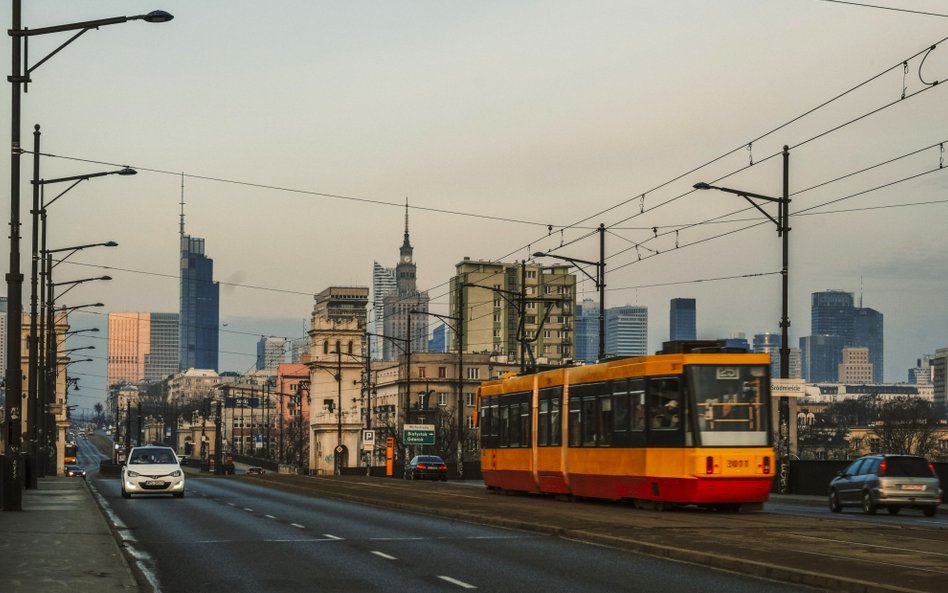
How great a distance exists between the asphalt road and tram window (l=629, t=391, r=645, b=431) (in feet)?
14.9

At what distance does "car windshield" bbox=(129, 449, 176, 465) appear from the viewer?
1608 inches

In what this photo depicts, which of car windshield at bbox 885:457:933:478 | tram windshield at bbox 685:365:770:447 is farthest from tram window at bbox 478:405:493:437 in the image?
tram windshield at bbox 685:365:770:447

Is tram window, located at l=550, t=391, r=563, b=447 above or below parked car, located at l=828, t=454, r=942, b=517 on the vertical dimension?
above

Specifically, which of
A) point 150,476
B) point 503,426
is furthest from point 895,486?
point 150,476

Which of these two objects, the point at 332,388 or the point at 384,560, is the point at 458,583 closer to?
the point at 384,560

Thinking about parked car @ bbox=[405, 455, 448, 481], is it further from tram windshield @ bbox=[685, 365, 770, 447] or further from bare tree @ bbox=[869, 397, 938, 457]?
bare tree @ bbox=[869, 397, 938, 457]

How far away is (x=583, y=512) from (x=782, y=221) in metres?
15.0

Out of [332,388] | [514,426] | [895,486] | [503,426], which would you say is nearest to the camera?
[895,486]

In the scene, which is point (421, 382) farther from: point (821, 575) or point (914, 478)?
point (821, 575)

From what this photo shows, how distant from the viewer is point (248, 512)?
32531 mm

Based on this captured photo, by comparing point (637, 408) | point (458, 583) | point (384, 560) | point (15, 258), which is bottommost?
point (384, 560)

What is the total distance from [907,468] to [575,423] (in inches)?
296

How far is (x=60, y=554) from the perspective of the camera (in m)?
18.5

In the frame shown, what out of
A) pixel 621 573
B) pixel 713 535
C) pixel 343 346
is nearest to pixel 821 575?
pixel 621 573
